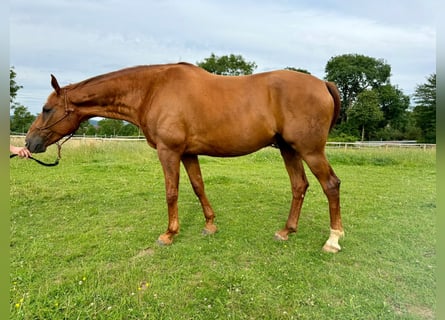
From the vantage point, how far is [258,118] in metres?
3.71

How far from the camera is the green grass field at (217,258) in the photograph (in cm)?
253

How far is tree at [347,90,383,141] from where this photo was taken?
38.4 meters

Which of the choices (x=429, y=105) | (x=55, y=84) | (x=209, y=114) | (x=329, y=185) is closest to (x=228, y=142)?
(x=209, y=114)

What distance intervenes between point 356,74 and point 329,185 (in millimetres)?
50169

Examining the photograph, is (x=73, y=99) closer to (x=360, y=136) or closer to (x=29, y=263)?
(x=29, y=263)

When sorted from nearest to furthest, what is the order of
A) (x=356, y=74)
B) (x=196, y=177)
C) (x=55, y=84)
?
(x=55, y=84), (x=196, y=177), (x=356, y=74)

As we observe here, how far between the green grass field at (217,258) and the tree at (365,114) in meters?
35.0

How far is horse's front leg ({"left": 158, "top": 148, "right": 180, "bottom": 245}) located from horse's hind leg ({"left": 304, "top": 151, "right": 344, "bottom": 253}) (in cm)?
167

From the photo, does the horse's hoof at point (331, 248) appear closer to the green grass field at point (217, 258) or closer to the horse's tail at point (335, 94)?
the green grass field at point (217, 258)

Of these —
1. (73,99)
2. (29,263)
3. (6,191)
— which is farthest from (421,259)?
(73,99)

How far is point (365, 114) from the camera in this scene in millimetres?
38469

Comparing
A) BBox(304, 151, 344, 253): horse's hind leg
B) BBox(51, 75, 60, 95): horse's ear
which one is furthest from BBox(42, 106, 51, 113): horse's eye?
BBox(304, 151, 344, 253): horse's hind leg

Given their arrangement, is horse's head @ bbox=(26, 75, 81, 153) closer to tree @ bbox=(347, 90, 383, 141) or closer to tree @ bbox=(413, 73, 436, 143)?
tree @ bbox=(413, 73, 436, 143)

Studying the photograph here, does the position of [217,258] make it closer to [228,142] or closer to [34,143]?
[228,142]
